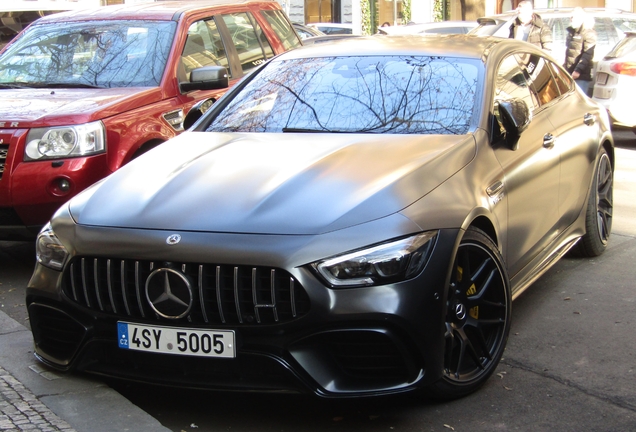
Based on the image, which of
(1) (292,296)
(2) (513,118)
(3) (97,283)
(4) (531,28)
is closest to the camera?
(1) (292,296)

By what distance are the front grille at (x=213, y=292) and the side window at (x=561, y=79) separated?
3363 millimetres

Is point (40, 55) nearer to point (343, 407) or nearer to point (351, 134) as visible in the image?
point (351, 134)

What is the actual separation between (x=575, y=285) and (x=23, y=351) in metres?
3.40

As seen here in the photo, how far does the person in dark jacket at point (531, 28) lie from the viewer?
14.8 metres

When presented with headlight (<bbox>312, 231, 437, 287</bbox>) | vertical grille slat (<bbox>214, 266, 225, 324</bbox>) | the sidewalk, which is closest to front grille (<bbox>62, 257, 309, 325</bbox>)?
vertical grille slat (<bbox>214, 266, 225, 324</bbox>)

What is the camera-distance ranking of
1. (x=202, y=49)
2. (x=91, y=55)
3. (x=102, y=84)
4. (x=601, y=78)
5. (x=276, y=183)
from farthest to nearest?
(x=601, y=78), (x=202, y=49), (x=91, y=55), (x=102, y=84), (x=276, y=183)

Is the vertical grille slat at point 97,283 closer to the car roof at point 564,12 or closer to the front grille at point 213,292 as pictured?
the front grille at point 213,292

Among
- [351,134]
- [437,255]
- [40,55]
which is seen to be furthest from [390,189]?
[40,55]

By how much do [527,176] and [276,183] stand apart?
159cm

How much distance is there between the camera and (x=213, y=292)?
12.5 feet

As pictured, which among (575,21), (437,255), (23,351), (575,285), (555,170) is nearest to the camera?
(437,255)

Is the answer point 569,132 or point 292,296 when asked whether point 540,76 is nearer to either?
point 569,132

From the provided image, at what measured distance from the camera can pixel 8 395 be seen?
13.7 feet

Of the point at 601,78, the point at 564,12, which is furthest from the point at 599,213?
the point at 564,12
